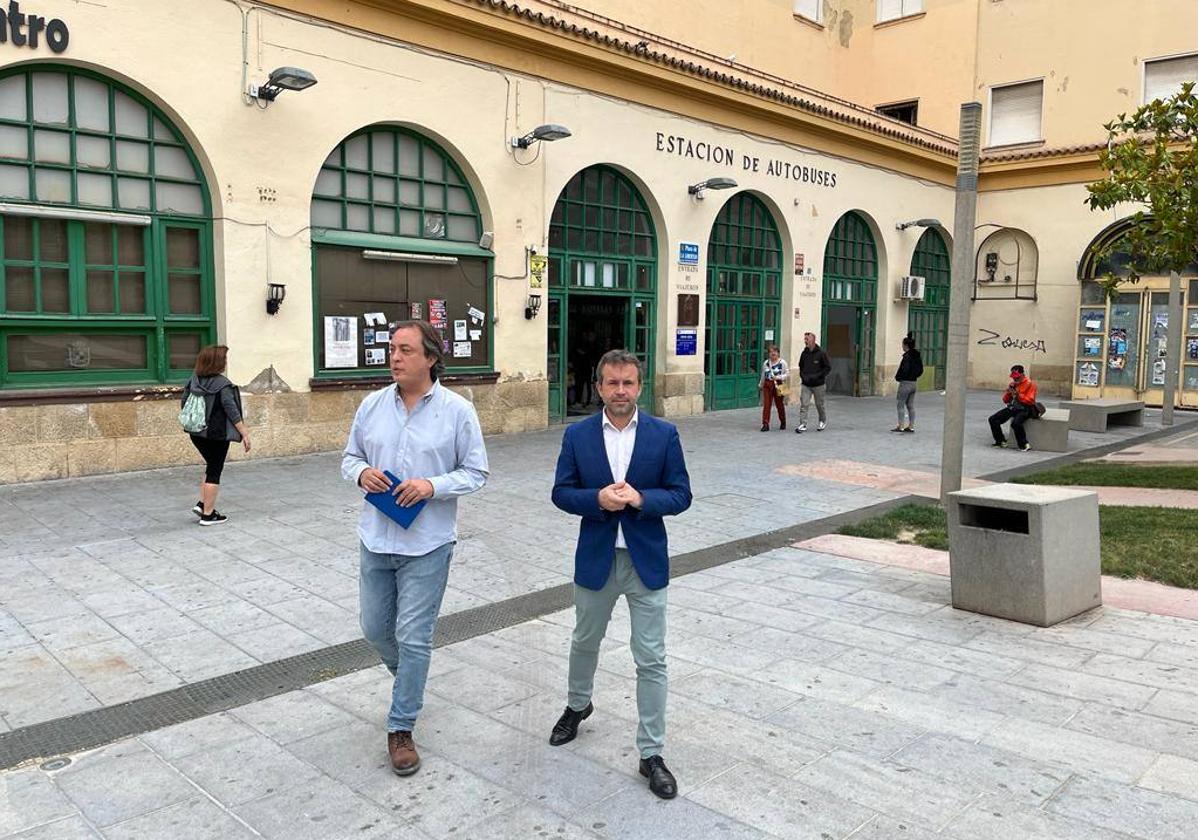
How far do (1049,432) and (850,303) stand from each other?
791 cm

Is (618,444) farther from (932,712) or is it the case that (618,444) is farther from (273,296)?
(273,296)

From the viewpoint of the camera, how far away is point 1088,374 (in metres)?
21.3

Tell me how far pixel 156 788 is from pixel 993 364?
23777 millimetres

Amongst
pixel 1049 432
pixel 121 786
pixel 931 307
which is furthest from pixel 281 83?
pixel 931 307

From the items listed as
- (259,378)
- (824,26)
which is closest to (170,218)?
(259,378)

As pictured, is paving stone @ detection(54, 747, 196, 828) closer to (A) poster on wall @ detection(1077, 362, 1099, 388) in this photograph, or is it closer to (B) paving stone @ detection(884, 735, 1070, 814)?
(B) paving stone @ detection(884, 735, 1070, 814)

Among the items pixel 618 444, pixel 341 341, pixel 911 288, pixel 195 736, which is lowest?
pixel 195 736

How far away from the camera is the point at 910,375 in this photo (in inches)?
569

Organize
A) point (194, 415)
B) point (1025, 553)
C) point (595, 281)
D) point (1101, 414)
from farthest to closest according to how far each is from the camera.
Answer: point (1101, 414) < point (595, 281) < point (194, 415) < point (1025, 553)

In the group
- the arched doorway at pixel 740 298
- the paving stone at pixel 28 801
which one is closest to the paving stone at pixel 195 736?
the paving stone at pixel 28 801

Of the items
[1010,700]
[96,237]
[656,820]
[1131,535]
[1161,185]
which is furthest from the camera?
[96,237]

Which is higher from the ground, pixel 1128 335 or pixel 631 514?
pixel 1128 335

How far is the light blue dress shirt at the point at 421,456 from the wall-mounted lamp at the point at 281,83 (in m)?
7.33

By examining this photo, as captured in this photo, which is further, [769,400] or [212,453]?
[769,400]
